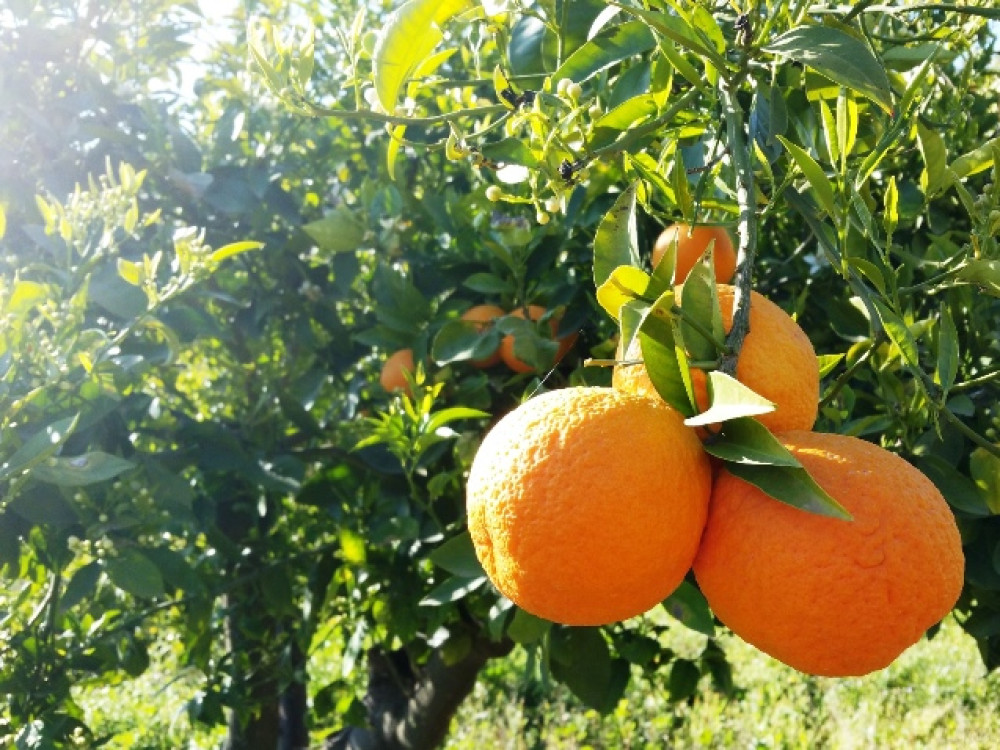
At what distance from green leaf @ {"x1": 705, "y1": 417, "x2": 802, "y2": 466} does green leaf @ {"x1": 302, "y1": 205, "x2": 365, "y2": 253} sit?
3.04ft

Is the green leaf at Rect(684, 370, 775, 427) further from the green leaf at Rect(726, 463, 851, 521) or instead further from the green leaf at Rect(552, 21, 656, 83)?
the green leaf at Rect(552, 21, 656, 83)

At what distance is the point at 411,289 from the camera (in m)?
1.32

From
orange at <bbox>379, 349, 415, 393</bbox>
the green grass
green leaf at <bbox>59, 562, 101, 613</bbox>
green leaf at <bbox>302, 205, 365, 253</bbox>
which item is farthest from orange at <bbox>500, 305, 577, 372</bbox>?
the green grass

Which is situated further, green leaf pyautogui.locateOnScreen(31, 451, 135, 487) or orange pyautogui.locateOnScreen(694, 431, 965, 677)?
green leaf pyautogui.locateOnScreen(31, 451, 135, 487)

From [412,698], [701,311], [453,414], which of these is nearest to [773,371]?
[701,311]

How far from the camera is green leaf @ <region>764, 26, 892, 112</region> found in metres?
0.55

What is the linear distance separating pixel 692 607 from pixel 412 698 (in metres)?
1.03

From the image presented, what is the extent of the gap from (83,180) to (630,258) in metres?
1.29

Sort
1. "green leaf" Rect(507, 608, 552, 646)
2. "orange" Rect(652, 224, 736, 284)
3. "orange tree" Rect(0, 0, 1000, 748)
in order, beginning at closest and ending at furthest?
"orange tree" Rect(0, 0, 1000, 748) → "orange" Rect(652, 224, 736, 284) → "green leaf" Rect(507, 608, 552, 646)

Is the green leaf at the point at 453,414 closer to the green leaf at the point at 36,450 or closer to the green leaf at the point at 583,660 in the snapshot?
the green leaf at the point at 36,450

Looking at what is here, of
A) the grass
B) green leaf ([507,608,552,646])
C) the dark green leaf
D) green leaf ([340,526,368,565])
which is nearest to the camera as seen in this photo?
the dark green leaf

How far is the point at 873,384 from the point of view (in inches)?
46.8

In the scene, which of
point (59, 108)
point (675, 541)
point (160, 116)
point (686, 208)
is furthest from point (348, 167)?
point (675, 541)

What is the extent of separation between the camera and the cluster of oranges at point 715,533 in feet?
1.59
